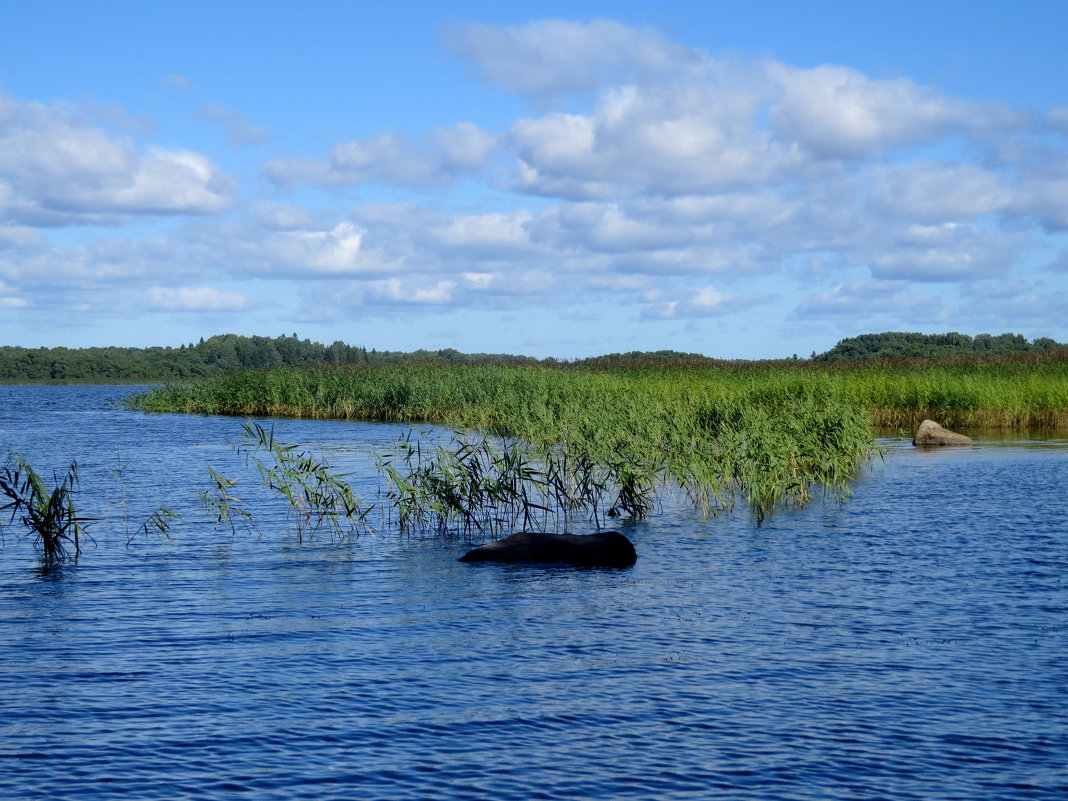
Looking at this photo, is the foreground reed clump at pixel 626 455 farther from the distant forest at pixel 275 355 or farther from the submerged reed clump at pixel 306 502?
the distant forest at pixel 275 355

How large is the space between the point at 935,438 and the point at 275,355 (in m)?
71.6

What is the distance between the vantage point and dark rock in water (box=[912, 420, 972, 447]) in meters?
31.8

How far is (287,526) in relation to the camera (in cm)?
1884

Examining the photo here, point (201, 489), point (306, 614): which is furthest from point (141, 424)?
point (306, 614)

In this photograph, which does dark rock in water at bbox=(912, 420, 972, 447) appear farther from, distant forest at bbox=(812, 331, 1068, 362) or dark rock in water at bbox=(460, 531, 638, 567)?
distant forest at bbox=(812, 331, 1068, 362)

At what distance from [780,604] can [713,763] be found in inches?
203

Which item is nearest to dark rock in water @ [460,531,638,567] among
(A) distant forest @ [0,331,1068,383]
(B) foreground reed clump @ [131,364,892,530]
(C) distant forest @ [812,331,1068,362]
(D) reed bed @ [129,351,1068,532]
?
(D) reed bed @ [129,351,1068,532]

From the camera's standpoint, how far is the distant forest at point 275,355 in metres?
64.6

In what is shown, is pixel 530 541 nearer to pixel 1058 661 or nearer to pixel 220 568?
pixel 220 568

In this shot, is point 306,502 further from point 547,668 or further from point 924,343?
point 924,343

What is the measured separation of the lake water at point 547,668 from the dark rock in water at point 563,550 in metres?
0.38

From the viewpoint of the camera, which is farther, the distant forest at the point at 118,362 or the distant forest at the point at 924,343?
the distant forest at the point at 118,362

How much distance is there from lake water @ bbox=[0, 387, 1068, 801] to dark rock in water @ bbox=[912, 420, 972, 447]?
46.8ft

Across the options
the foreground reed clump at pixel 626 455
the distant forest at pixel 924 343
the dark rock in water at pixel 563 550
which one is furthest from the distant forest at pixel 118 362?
the dark rock in water at pixel 563 550
